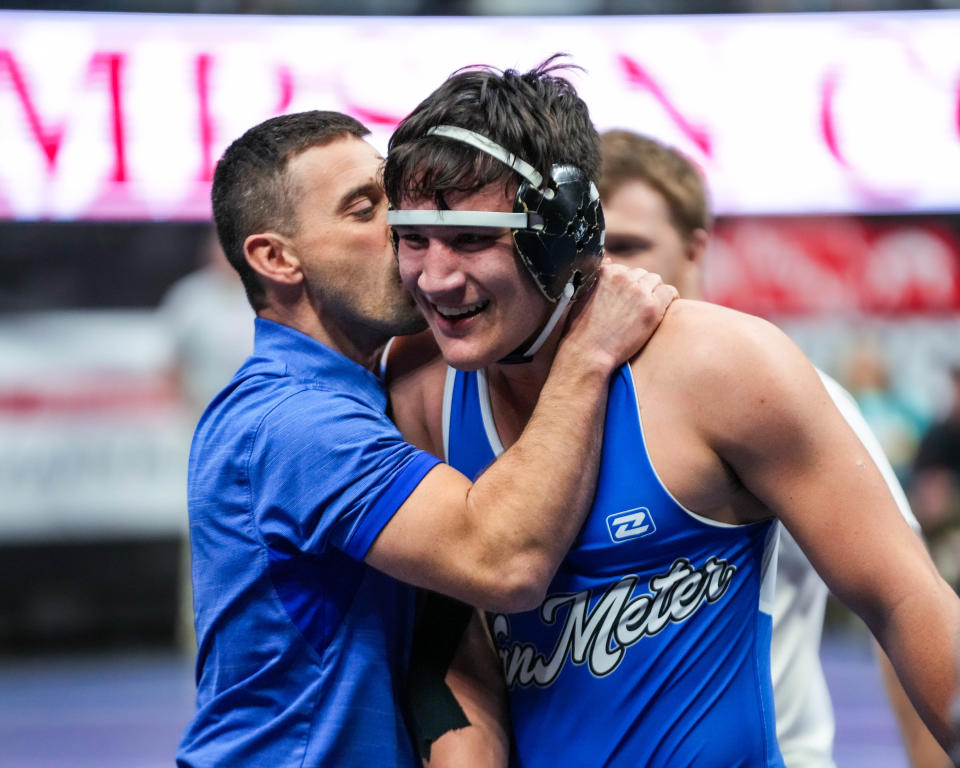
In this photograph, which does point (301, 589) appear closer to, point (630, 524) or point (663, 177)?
point (630, 524)

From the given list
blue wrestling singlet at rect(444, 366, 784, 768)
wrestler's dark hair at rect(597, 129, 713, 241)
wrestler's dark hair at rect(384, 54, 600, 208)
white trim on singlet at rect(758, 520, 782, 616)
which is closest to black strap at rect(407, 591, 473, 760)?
blue wrestling singlet at rect(444, 366, 784, 768)

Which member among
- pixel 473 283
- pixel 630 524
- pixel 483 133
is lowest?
pixel 630 524

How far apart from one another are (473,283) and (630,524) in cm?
45

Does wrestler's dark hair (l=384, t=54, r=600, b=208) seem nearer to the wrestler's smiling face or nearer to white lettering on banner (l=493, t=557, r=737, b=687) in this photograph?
the wrestler's smiling face

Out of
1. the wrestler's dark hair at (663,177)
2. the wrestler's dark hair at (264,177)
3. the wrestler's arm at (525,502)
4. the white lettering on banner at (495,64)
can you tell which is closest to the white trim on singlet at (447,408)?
the wrestler's arm at (525,502)

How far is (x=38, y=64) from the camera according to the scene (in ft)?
26.6

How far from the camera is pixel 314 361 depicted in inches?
92.8

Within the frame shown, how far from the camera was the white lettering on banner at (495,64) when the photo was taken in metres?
8.16

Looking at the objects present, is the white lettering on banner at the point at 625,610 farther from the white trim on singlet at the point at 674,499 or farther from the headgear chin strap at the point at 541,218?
the headgear chin strap at the point at 541,218

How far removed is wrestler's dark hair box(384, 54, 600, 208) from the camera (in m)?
1.98

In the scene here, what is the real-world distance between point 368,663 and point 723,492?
657 mm

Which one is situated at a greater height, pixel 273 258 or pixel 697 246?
pixel 273 258

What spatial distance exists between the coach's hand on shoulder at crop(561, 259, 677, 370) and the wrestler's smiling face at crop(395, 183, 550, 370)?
2.8 inches

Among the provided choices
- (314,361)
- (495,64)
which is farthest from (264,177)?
(495,64)
